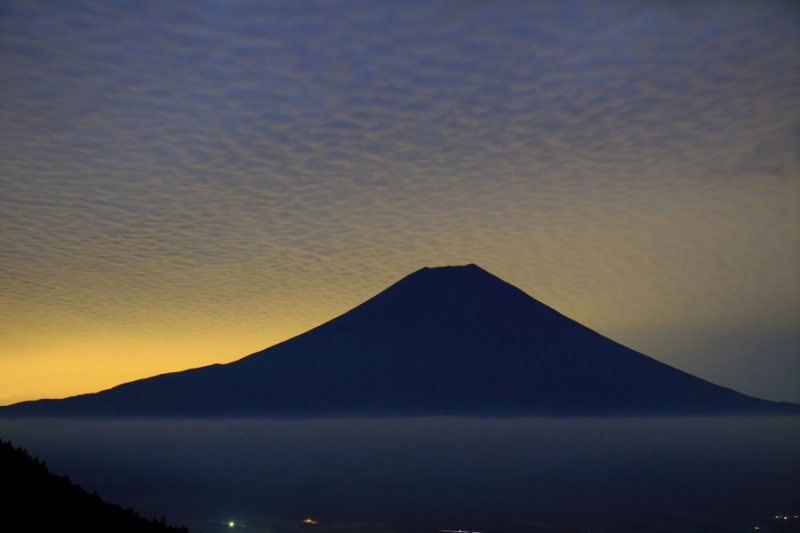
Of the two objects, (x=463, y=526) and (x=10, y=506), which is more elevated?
(x=10, y=506)

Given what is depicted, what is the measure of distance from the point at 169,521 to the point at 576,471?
48.2 meters

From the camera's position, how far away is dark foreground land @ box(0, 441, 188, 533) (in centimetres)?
2117

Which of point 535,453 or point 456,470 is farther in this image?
point 535,453

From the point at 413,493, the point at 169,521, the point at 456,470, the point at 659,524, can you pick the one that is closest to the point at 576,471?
the point at 456,470

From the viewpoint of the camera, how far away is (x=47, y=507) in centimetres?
2253

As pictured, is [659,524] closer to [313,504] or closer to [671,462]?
[313,504]

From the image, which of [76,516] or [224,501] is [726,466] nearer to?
[224,501]

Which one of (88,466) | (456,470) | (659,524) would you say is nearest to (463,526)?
(659,524)

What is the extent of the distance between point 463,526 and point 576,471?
40.9 meters

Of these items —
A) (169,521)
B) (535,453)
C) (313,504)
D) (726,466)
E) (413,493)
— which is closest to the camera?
(169,521)

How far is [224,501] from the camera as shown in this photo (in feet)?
158

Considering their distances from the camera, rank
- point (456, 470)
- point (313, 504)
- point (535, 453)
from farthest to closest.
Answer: point (535, 453) → point (456, 470) → point (313, 504)

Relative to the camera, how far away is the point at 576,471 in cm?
7350

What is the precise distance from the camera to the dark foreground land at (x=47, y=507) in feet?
69.5
